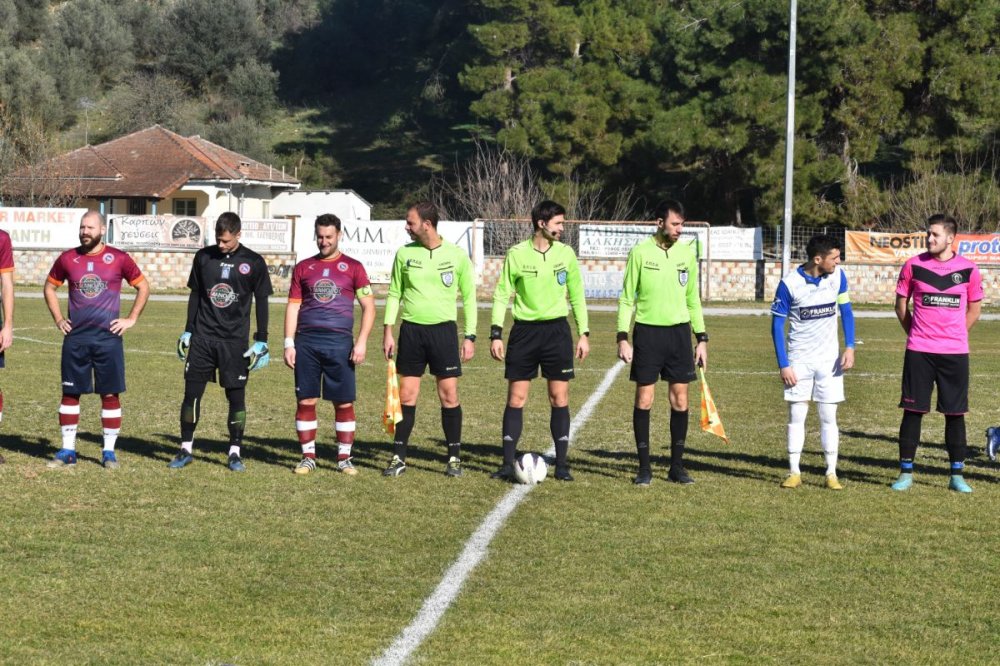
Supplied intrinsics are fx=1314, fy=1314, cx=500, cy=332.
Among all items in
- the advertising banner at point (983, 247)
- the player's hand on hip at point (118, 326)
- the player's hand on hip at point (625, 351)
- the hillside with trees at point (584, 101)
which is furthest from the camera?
the hillside with trees at point (584, 101)

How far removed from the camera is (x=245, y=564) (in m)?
7.17

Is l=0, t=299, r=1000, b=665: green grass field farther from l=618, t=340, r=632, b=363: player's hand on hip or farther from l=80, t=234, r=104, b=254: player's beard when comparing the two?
l=80, t=234, r=104, b=254: player's beard

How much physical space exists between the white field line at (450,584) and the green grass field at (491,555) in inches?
2.5

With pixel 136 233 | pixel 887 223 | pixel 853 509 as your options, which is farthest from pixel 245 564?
pixel 887 223

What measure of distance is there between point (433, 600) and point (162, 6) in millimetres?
90371

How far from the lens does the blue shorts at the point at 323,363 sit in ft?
32.8

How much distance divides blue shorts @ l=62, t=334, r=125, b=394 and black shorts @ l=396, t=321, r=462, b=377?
2.25 meters

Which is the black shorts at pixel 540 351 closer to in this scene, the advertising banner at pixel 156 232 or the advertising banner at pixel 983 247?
the advertising banner at pixel 983 247

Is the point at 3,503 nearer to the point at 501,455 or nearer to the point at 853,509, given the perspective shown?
the point at 501,455

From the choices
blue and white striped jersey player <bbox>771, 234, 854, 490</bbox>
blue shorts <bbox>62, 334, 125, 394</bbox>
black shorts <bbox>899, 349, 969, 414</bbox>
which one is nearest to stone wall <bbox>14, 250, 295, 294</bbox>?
blue shorts <bbox>62, 334, 125, 394</bbox>

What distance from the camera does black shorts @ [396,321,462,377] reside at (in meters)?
9.91

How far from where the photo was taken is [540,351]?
32.2 feet

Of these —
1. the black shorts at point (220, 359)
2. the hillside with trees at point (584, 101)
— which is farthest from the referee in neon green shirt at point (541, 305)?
the hillside with trees at point (584, 101)

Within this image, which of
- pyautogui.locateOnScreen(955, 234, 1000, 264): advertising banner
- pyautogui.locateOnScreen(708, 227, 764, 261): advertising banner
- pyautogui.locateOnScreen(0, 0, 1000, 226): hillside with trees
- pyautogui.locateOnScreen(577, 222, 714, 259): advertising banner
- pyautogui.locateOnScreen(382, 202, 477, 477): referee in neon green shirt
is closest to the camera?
pyautogui.locateOnScreen(382, 202, 477, 477): referee in neon green shirt
